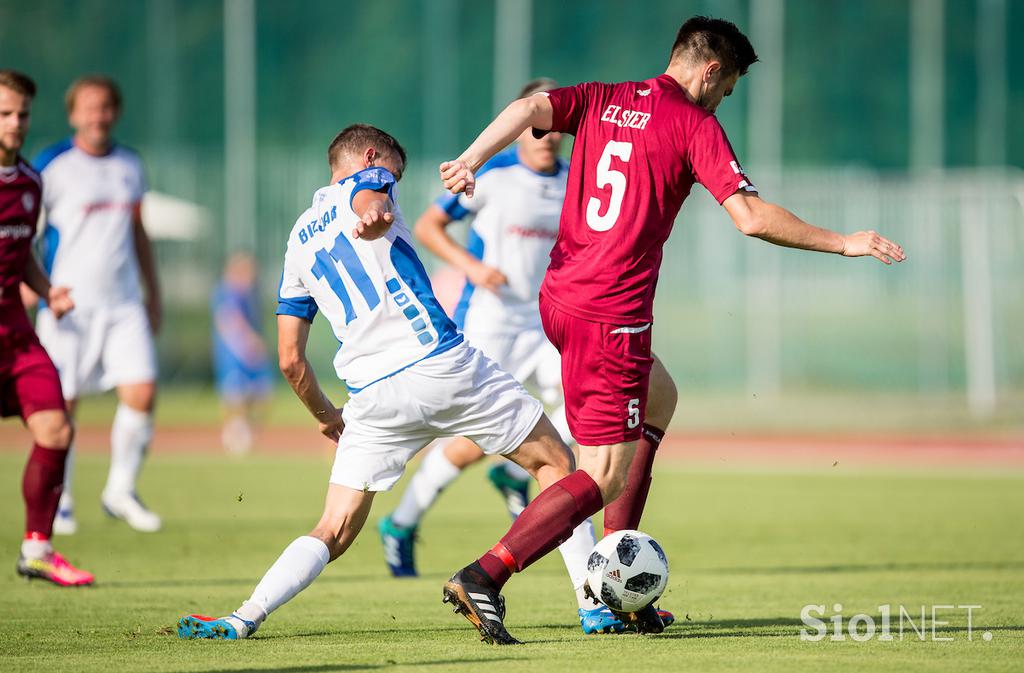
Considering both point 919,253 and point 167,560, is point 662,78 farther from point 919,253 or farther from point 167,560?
point 919,253

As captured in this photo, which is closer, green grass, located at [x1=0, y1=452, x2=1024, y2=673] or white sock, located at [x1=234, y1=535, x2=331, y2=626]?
green grass, located at [x1=0, y1=452, x2=1024, y2=673]

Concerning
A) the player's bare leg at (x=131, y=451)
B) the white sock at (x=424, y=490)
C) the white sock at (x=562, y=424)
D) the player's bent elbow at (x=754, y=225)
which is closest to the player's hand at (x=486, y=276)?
the white sock at (x=562, y=424)

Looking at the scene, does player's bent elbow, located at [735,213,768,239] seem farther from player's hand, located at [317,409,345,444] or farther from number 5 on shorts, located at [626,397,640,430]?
player's hand, located at [317,409,345,444]

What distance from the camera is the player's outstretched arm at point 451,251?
345 inches

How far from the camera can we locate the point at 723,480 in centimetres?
1585

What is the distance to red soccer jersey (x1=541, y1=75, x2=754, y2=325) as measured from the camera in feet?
20.4

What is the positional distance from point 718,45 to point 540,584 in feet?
12.2

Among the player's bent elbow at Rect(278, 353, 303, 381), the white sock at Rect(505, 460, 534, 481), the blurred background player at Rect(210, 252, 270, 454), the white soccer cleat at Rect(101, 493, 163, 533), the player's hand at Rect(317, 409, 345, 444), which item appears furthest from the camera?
the blurred background player at Rect(210, 252, 270, 454)

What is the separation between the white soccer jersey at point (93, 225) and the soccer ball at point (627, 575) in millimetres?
5671

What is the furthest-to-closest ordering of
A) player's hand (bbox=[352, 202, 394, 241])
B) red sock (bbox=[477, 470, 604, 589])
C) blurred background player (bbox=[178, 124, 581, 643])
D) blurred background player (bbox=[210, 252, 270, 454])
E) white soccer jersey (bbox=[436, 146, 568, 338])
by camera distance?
blurred background player (bbox=[210, 252, 270, 454]), white soccer jersey (bbox=[436, 146, 568, 338]), blurred background player (bbox=[178, 124, 581, 643]), red sock (bbox=[477, 470, 604, 589]), player's hand (bbox=[352, 202, 394, 241])

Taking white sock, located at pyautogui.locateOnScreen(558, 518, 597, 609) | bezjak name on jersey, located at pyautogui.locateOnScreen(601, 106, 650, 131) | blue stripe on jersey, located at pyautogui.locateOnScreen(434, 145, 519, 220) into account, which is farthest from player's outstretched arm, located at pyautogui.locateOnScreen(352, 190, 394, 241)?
blue stripe on jersey, located at pyautogui.locateOnScreen(434, 145, 519, 220)

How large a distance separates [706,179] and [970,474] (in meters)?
11.3

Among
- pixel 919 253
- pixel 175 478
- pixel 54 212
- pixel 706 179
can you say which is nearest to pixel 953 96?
pixel 919 253

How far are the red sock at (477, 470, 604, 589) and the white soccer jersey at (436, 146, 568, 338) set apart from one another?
Answer: 10.4ft
